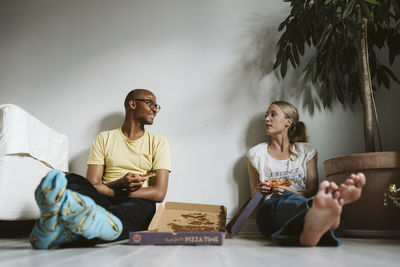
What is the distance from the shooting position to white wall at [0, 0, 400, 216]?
2.07 m

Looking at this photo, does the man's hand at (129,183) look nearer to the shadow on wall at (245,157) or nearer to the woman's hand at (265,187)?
the woman's hand at (265,187)

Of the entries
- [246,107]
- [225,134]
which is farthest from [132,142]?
[246,107]

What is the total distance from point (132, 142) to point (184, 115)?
1.54 ft

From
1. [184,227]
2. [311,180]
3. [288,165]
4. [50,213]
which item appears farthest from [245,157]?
[50,213]

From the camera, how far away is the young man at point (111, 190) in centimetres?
86

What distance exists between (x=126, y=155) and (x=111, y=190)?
0.92ft

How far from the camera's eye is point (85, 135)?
2.12m

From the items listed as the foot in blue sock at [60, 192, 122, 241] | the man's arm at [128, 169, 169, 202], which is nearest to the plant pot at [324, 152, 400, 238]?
the man's arm at [128, 169, 169, 202]

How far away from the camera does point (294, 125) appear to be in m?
2.02

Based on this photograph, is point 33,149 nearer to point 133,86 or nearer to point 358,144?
point 133,86

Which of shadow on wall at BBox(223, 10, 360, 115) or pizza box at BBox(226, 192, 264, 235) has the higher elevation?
shadow on wall at BBox(223, 10, 360, 115)

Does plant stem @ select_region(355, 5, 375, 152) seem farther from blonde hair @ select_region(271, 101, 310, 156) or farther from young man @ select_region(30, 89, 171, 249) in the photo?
young man @ select_region(30, 89, 171, 249)

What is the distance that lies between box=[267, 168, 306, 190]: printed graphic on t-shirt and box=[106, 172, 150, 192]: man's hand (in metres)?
0.80

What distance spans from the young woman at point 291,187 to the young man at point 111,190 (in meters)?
0.57
